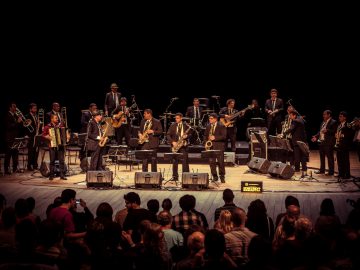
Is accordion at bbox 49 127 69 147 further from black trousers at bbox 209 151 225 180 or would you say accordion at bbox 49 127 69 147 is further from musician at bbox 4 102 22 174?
black trousers at bbox 209 151 225 180

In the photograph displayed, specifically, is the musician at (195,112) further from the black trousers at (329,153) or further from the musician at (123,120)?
the black trousers at (329,153)

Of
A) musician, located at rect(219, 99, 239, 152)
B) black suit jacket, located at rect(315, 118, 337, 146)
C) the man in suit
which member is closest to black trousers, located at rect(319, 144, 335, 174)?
the man in suit

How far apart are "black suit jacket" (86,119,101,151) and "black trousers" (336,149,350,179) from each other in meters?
7.17

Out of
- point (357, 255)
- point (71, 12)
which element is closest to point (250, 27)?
point (71, 12)

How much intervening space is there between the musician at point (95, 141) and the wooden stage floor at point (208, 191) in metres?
0.70

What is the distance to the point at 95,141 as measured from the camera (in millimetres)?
16484

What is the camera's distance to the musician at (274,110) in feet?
65.1

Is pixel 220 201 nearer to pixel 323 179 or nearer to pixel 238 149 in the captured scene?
pixel 323 179

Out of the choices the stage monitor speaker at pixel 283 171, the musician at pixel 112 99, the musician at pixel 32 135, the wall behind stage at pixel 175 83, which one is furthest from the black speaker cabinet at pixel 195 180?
the wall behind stage at pixel 175 83

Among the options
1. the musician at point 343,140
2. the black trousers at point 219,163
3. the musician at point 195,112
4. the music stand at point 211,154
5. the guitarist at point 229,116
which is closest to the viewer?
the music stand at point 211,154

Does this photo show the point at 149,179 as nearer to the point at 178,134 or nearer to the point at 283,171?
the point at 178,134

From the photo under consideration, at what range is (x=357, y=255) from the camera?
5758 millimetres

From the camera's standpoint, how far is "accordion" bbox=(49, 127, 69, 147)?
53.2 ft

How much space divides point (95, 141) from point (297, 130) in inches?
245
